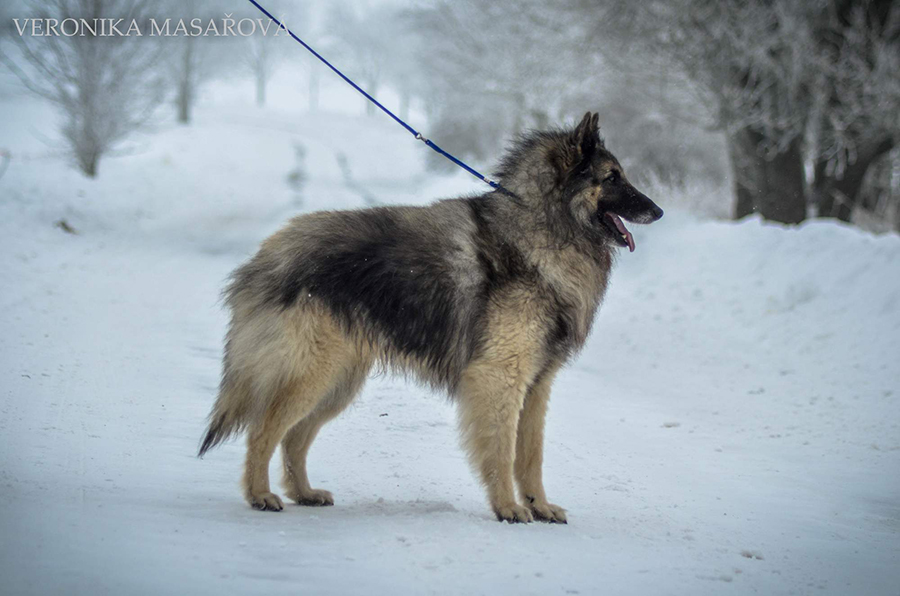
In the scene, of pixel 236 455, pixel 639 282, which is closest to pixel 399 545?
pixel 236 455

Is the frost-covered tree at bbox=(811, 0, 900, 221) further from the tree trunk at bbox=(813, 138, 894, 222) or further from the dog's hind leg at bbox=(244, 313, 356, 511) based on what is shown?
the dog's hind leg at bbox=(244, 313, 356, 511)

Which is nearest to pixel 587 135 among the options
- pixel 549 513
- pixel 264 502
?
pixel 549 513

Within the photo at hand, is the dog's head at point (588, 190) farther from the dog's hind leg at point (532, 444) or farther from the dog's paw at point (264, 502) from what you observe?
the dog's paw at point (264, 502)

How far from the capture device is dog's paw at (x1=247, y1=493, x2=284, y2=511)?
4199mm

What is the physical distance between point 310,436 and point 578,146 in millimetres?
2318

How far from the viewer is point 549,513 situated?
14.7 ft

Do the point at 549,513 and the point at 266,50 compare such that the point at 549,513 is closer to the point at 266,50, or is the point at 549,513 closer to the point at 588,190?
the point at 588,190

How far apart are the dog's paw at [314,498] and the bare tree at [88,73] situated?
1675cm

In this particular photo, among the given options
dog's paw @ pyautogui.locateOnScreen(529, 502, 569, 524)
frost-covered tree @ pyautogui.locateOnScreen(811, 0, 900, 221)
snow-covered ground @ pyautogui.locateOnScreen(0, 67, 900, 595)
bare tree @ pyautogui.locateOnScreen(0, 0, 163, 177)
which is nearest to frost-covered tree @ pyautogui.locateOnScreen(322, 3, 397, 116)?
bare tree @ pyautogui.locateOnScreen(0, 0, 163, 177)

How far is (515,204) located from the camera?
480 centimetres

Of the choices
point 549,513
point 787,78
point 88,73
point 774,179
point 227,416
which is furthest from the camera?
point 88,73

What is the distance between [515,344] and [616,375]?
4730 millimetres

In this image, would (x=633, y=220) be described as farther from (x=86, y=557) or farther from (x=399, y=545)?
(x=86, y=557)

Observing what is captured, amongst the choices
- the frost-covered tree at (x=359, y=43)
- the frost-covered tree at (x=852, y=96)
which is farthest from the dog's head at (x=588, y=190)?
the frost-covered tree at (x=359, y=43)
